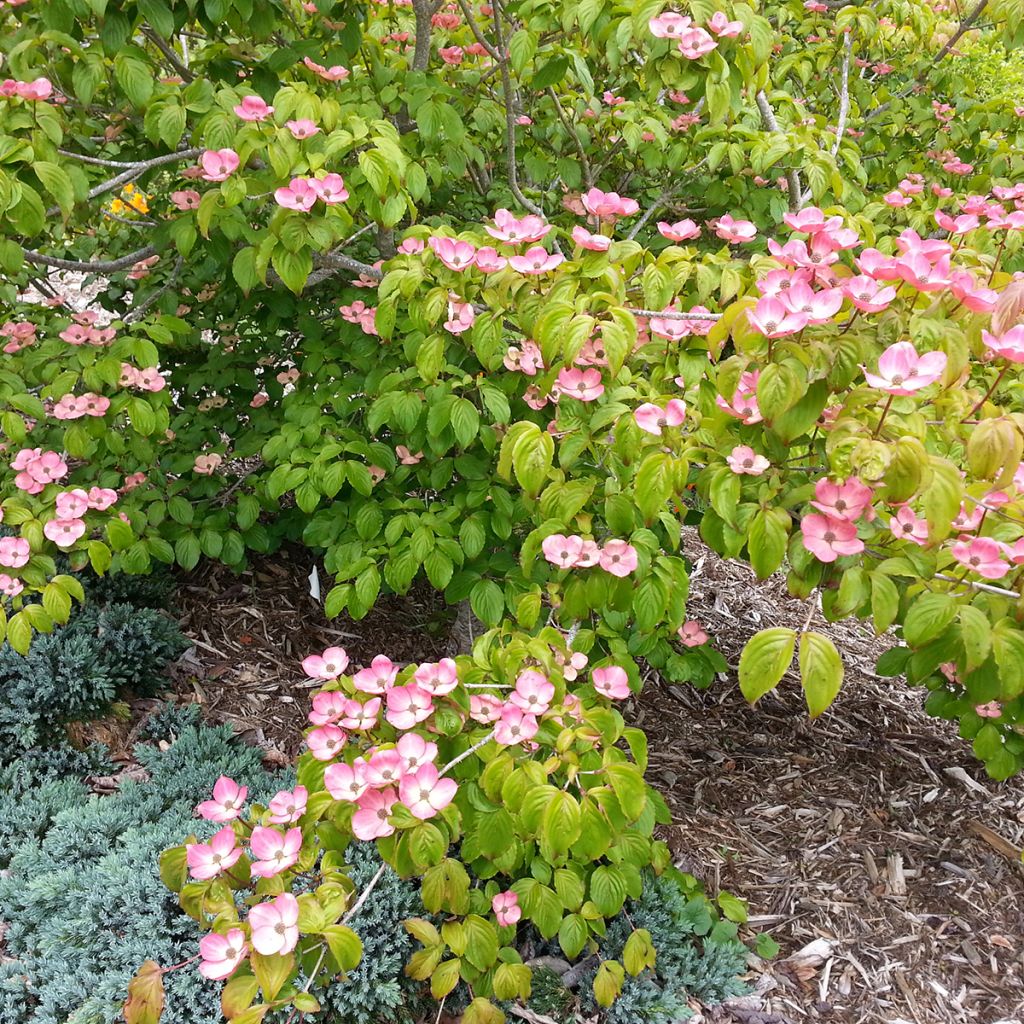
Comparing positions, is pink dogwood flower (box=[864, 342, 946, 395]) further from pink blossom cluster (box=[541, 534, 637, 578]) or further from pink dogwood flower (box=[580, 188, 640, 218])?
pink dogwood flower (box=[580, 188, 640, 218])

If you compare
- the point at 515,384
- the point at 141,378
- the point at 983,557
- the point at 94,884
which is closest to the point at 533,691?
the point at 983,557

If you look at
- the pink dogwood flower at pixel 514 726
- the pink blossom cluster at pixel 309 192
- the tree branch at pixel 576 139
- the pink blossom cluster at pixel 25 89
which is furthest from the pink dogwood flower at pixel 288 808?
the tree branch at pixel 576 139

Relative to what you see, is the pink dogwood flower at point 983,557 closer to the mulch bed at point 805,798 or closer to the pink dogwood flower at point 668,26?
the pink dogwood flower at point 668,26

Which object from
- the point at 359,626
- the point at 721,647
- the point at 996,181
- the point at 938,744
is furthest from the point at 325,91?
the point at 938,744

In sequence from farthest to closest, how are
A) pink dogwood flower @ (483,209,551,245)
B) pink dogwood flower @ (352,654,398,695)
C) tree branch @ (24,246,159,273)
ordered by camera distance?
tree branch @ (24,246,159,273) < pink dogwood flower @ (483,209,551,245) < pink dogwood flower @ (352,654,398,695)

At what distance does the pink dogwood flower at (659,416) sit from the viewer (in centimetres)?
131

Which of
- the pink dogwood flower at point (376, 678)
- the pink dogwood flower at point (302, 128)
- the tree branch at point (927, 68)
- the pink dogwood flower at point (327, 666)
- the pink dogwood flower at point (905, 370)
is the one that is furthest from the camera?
the tree branch at point (927, 68)

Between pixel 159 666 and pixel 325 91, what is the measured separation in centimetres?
176

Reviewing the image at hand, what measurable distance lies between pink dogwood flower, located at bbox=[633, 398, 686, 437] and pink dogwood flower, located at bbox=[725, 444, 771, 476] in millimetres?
168

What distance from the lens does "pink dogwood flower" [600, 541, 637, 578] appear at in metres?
1.43

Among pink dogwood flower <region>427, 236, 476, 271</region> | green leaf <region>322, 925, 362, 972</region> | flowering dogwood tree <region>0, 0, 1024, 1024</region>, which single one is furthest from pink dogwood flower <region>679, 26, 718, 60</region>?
green leaf <region>322, 925, 362, 972</region>

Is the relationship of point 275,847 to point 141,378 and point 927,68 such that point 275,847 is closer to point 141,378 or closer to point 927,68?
point 141,378

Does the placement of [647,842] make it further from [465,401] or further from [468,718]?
[465,401]

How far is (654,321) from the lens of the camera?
1.48 metres
